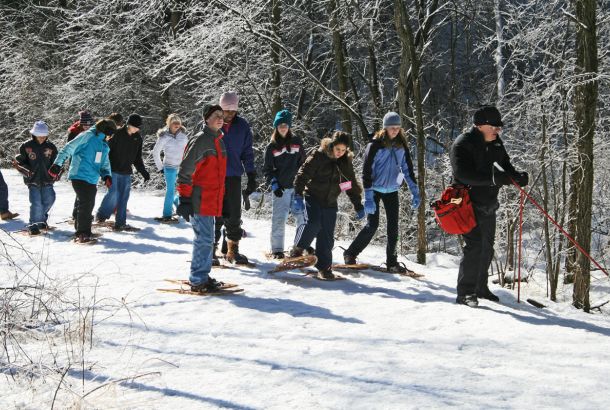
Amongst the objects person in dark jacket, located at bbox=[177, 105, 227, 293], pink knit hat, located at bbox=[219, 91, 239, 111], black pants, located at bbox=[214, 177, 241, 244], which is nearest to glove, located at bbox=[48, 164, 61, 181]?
black pants, located at bbox=[214, 177, 241, 244]

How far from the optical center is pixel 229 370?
3941 mm

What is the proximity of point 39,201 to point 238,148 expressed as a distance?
14.4 feet

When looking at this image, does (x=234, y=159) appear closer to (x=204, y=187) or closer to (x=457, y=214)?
(x=204, y=187)

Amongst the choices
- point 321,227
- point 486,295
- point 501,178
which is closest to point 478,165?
point 501,178

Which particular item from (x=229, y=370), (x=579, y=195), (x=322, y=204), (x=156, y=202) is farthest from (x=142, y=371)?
(x=156, y=202)

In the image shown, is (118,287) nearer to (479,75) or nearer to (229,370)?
(229,370)

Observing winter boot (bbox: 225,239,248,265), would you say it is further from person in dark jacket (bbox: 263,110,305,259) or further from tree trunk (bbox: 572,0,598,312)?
tree trunk (bbox: 572,0,598,312)

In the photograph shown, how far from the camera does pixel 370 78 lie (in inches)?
737

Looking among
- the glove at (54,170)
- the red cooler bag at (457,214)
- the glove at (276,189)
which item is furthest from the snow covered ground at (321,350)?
the glove at (54,170)

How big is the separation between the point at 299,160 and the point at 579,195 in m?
3.50

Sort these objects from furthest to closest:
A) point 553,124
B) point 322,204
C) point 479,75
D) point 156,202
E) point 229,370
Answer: point 479,75, point 156,202, point 553,124, point 322,204, point 229,370

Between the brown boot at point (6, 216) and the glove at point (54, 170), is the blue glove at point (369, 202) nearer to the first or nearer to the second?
the glove at point (54, 170)

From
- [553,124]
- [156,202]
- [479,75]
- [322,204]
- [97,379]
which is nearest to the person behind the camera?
[97,379]

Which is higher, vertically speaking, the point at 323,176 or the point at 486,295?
the point at 323,176
